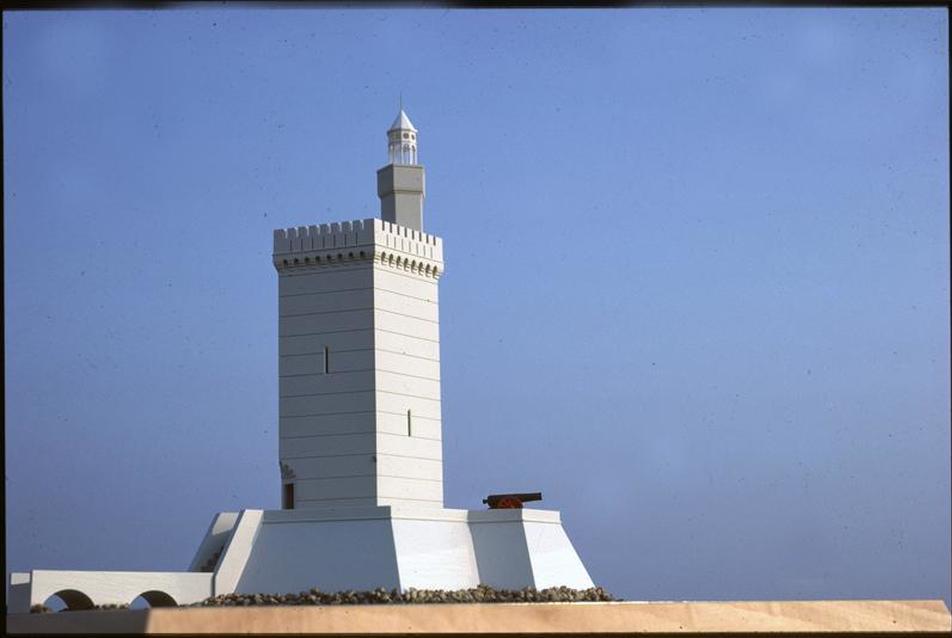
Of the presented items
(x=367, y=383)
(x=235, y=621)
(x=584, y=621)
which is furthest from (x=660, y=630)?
(x=367, y=383)

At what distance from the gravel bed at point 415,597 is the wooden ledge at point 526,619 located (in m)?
5.60

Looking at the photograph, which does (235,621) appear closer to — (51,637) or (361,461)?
(51,637)

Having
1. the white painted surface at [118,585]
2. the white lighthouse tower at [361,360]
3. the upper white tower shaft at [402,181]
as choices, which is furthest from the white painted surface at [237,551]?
the upper white tower shaft at [402,181]

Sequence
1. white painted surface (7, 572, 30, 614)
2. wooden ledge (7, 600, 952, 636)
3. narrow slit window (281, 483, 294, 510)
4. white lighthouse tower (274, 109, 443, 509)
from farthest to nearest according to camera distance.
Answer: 1. narrow slit window (281, 483, 294, 510)
2. white lighthouse tower (274, 109, 443, 509)
3. white painted surface (7, 572, 30, 614)
4. wooden ledge (7, 600, 952, 636)

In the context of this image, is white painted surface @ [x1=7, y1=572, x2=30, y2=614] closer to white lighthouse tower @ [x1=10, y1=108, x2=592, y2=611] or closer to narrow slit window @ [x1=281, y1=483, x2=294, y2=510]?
white lighthouse tower @ [x1=10, y1=108, x2=592, y2=611]

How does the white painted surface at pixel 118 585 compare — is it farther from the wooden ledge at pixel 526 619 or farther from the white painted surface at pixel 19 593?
the wooden ledge at pixel 526 619

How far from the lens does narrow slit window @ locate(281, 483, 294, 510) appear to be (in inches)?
1035

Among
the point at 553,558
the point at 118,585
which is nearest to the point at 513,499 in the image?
the point at 553,558

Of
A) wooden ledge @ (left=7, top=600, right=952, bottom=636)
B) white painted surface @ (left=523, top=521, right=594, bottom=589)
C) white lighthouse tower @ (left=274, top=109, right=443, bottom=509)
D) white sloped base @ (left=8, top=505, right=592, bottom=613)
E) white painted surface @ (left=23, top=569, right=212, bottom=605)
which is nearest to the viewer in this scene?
wooden ledge @ (left=7, top=600, right=952, bottom=636)

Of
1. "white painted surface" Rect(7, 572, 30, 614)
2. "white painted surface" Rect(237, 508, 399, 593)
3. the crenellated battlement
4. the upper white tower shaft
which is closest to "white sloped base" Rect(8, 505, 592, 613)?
"white painted surface" Rect(237, 508, 399, 593)

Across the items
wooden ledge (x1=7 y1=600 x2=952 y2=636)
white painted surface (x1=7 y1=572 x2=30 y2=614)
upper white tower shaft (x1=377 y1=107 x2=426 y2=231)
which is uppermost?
upper white tower shaft (x1=377 y1=107 x2=426 y2=231)

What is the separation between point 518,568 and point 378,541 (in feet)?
9.36

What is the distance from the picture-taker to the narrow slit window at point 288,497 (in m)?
26.3

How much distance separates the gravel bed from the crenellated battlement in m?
6.64
